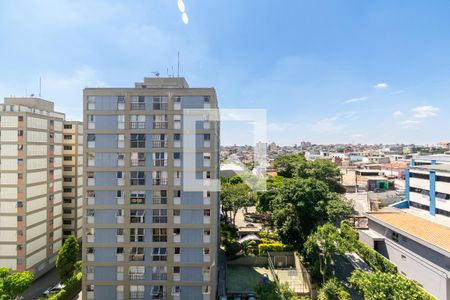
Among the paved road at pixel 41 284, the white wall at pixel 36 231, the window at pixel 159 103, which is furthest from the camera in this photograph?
the white wall at pixel 36 231

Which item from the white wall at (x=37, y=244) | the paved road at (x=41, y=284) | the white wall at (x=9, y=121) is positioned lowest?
the paved road at (x=41, y=284)

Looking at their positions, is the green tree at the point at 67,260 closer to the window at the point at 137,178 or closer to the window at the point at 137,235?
the window at the point at 137,235

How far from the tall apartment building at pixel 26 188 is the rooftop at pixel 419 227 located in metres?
36.2

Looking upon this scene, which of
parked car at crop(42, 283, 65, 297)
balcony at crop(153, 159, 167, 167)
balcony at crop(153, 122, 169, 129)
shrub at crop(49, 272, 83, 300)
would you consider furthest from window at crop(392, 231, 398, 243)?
parked car at crop(42, 283, 65, 297)

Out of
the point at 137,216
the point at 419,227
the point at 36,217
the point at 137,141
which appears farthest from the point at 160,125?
the point at 419,227

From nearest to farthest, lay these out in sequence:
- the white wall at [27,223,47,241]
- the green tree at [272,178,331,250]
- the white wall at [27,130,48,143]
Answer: the green tree at [272,178,331,250]
the white wall at [27,223,47,241]
the white wall at [27,130,48,143]

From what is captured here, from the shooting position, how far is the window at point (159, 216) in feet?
55.6

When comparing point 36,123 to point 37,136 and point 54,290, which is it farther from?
point 54,290

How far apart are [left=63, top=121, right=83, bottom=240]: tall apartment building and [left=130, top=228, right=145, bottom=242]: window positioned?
55.8ft

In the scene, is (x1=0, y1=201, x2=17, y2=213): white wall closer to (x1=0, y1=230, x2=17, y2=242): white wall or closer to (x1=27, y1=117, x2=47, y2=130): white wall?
(x1=0, y1=230, x2=17, y2=242): white wall

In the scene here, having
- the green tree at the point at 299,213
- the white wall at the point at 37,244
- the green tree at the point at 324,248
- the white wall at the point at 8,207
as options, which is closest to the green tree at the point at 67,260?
the white wall at the point at 37,244

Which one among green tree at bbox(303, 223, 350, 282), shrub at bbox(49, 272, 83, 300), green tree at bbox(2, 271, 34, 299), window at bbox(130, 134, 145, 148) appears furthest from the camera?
shrub at bbox(49, 272, 83, 300)

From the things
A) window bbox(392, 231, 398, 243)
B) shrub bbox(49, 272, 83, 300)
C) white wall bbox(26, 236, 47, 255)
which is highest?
window bbox(392, 231, 398, 243)

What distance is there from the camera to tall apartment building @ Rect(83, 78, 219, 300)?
663 inches
